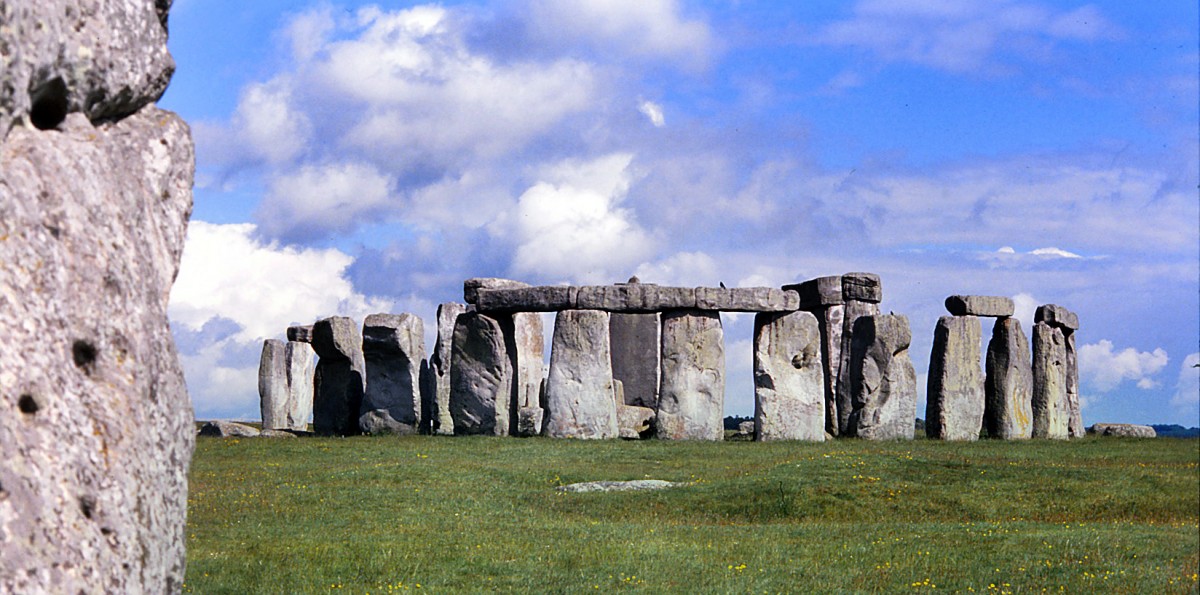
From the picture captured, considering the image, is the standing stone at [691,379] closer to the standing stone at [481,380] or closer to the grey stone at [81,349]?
the standing stone at [481,380]

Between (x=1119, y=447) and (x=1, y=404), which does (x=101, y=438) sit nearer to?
(x=1, y=404)

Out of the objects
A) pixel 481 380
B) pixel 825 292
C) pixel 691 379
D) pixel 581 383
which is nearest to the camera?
pixel 581 383

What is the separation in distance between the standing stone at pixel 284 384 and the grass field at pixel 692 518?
9.97m

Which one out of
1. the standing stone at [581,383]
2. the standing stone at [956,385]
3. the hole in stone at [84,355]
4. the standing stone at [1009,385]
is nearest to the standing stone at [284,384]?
the standing stone at [581,383]

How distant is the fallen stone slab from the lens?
19.0 metres

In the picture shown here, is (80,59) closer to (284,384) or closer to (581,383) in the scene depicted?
(581,383)

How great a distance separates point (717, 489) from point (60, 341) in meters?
16.1

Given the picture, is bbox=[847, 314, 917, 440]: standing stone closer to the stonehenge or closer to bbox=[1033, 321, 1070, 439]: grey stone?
the stonehenge

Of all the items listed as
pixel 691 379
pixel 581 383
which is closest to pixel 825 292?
pixel 691 379

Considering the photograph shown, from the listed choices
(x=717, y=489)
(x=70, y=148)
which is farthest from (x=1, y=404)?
(x=717, y=489)

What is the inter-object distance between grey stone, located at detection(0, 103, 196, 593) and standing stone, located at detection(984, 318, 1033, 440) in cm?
2780

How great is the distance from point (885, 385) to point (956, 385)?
1562 millimetres

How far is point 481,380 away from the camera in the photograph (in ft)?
92.7

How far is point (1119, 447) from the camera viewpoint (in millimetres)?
26891
